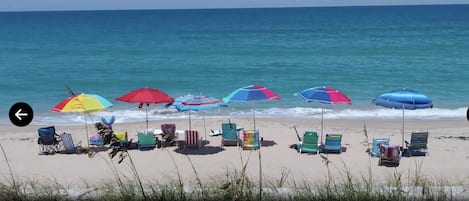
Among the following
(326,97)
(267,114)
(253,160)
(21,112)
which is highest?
(326,97)

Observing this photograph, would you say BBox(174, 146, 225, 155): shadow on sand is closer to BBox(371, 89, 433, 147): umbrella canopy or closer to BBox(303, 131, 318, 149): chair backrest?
BBox(303, 131, 318, 149): chair backrest

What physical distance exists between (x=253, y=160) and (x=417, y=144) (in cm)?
353

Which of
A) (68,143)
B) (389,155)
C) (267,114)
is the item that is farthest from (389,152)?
(267,114)

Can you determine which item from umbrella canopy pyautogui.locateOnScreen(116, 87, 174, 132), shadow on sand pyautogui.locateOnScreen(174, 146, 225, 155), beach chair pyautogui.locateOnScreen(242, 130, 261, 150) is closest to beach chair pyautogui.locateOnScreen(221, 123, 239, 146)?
shadow on sand pyautogui.locateOnScreen(174, 146, 225, 155)

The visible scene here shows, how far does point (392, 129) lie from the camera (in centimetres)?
1667

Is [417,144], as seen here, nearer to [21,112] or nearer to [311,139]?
[311,139]

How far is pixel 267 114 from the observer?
19875 millimetres

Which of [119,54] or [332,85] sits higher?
[119,54]

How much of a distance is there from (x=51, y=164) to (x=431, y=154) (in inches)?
321

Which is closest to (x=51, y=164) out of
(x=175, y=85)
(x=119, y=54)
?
(x=175, y=85)

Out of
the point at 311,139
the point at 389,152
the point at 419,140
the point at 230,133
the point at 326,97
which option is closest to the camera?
the point at 389,152

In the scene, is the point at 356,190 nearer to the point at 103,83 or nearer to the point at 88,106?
the point at 88,106

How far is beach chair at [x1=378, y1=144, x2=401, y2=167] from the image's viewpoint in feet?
37.1

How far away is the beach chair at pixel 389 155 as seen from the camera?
37.1 ft
